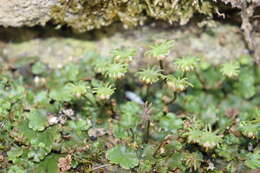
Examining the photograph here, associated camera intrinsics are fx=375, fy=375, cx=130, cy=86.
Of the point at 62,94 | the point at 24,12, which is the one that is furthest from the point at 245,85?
the point at 24,12

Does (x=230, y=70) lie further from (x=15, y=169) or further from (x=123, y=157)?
(x=15, y=169)

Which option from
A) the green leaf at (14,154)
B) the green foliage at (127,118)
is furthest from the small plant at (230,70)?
the green leaf at (14,154)

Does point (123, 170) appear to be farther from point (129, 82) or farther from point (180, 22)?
point (180, 22)

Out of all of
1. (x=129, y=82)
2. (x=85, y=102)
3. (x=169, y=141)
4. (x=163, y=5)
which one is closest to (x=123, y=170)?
(x=169, y=141)

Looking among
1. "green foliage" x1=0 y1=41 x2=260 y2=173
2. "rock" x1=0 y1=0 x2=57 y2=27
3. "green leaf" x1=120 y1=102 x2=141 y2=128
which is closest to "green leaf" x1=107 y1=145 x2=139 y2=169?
"green foliage" x1=0 y1=41 x2=260 y2=173

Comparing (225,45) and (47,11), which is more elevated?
(47,11)

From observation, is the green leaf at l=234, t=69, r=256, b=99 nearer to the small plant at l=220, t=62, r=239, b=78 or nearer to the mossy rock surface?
the mossy rock surface

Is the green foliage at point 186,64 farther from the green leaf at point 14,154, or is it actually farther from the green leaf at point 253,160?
the green leaf at point 14,154
